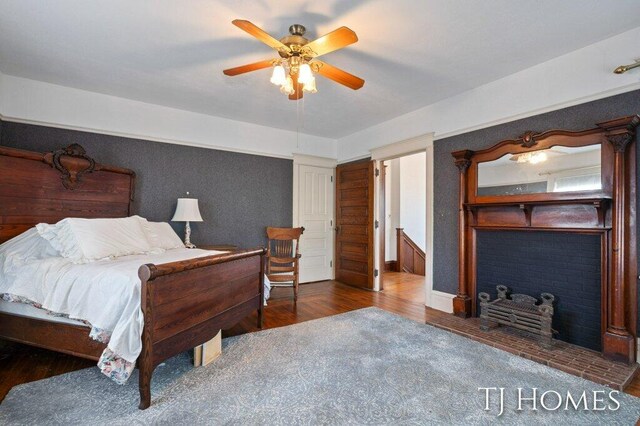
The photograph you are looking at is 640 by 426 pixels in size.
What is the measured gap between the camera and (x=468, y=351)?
239 centimetres

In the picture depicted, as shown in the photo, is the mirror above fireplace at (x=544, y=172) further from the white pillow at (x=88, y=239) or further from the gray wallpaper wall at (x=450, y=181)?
the white pillow at (x=88, y=239)

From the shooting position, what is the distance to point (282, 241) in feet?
15.0

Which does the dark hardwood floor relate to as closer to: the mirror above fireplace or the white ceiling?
the mirror above fireplace

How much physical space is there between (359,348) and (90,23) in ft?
10.6

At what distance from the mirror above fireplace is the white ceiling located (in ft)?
2.85

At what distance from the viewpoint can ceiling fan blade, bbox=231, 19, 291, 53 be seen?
1.71 meters

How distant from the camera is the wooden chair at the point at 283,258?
12.3 ft

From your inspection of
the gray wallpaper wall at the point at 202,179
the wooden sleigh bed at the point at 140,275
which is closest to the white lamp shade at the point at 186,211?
the gray wallpaper wall at the point at 202,179

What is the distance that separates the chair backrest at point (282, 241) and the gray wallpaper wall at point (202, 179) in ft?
0.85

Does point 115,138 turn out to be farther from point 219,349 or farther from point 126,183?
point 219,349

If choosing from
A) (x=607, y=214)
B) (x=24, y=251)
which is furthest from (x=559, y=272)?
(x=24, y=251)

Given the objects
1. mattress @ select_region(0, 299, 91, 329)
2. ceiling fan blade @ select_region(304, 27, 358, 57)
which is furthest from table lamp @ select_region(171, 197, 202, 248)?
ceiling fan blade @ select_region(304, 27, 358, 57)

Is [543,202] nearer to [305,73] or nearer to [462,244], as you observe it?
[462,244]

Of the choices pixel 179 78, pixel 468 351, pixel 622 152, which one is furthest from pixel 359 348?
pixel 179 78
